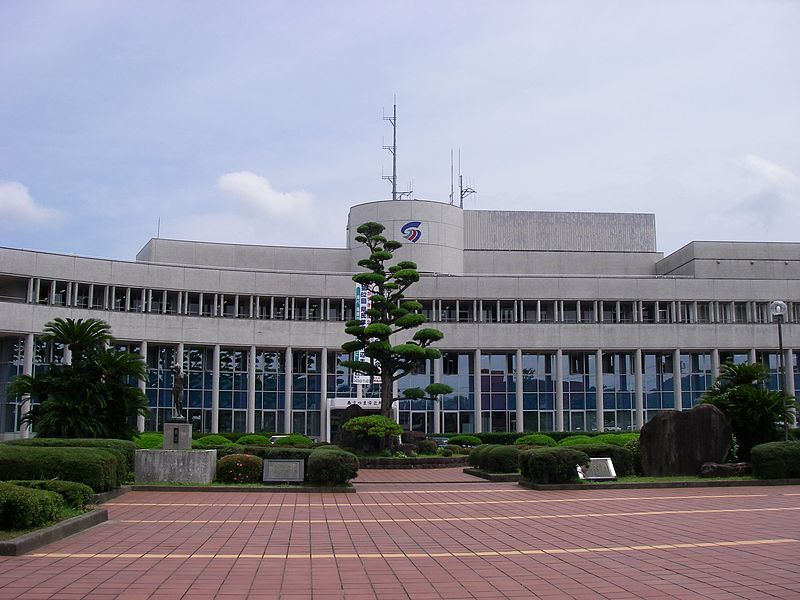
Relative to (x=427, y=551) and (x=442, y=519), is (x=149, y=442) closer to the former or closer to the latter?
(x=442, y=519)

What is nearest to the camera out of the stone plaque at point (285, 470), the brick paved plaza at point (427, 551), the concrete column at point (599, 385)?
the brick paved plaza at point (427, 551)

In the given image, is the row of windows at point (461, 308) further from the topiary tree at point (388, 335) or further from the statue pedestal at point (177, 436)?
the statue pedestal at point (177, 436)

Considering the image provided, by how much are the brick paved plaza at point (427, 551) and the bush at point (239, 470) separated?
11.5 ft

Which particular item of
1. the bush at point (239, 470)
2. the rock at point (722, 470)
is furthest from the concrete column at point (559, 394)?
the bush at point (239, 470)

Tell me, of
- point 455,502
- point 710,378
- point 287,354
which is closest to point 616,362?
point 710,378

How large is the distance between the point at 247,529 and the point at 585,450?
1300cm

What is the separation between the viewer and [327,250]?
201ft

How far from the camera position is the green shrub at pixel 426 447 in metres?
36.9

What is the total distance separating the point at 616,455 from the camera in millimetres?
24531

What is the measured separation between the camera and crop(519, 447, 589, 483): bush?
→ 2208 cm

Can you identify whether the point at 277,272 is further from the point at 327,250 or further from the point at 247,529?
the point at 247,529

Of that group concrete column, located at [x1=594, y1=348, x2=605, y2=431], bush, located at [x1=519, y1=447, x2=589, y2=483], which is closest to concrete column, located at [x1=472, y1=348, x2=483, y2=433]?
concrete column, located at [x1=594, y1=348, x2=605, y2=431]

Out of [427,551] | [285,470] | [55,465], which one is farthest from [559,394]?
[427,551]

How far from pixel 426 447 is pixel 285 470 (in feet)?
50.1
